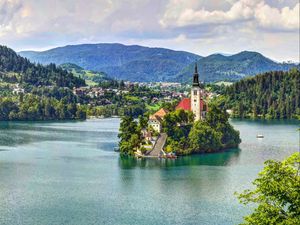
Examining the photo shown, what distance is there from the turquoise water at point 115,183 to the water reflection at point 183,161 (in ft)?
0.41

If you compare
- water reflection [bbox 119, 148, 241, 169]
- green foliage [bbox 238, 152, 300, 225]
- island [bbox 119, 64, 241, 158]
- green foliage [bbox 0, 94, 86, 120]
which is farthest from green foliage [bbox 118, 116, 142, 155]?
green foliage [bbox 0, 94, 86, 120]

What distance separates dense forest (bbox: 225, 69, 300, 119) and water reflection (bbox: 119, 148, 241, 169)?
269 ft

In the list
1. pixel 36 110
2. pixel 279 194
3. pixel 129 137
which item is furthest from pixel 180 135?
pixel 36 110

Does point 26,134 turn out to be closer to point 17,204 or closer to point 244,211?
point 17,204

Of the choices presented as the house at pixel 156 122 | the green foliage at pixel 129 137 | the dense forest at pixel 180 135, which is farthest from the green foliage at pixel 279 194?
the house at pixel 156 122

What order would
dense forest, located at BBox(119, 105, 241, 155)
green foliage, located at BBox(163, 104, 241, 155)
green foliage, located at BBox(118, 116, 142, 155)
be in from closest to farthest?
green foliage, located at BBox(118, 116, 142, 155)
dense forest, located at BBox(119, 105, 241, 155)
green foliage, located at BBox(163, 104, 241, 155)

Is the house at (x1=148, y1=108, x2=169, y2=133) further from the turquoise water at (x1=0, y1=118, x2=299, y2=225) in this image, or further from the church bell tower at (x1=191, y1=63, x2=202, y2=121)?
the church bell tower at (x1=191, y1=63, x2=202, y2=121)

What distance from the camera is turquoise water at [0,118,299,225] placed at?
1677 inches

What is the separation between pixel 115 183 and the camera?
184ft

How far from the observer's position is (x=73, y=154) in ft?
253

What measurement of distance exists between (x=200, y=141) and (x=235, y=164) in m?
10.8

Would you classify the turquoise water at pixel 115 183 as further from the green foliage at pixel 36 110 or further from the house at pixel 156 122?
the green foliage at pixel 36 110

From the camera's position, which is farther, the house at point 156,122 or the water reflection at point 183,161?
the house at point 156,122

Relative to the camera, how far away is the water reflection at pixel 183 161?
67688mm
